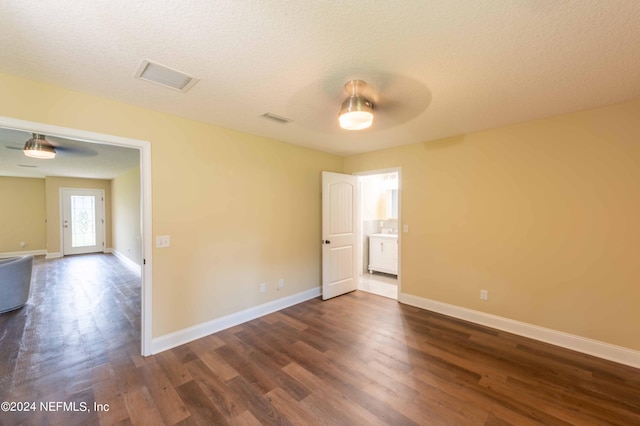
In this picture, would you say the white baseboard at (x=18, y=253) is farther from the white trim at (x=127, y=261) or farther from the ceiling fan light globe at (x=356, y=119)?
the ceiling fan light globe at (x=356, y=119)

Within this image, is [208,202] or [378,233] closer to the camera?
[208,202]

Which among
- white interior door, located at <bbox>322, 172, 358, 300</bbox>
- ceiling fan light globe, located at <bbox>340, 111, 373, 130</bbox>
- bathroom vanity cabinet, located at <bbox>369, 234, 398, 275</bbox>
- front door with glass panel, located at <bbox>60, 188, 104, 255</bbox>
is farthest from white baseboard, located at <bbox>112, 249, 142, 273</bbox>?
ceiling fan light globe, located at <bbox>340, 111, 373, 130</bbox>

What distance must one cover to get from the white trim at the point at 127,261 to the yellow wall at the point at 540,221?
6.15m

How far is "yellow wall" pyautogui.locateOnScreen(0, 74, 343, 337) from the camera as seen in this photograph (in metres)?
2.25

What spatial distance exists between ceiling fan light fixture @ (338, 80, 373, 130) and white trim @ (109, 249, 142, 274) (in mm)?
6066

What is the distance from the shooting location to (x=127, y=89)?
7.00 ft

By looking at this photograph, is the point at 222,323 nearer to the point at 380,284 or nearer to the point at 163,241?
the point at 163,241

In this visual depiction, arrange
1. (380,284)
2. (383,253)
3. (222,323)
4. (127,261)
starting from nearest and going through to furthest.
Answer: (222,323)
(380,284)
(383,253)
(127,261)

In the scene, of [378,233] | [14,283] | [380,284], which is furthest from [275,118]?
[14,283]

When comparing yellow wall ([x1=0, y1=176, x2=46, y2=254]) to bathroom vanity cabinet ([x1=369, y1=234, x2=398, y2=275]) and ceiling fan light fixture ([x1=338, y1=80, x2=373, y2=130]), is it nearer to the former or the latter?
bathroom vanity cabinet ([x1=369, y1=234, x2=398, y2=275])

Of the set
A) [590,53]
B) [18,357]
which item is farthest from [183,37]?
[18,357]

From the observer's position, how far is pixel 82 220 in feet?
26.1

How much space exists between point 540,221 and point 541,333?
1.25 metres

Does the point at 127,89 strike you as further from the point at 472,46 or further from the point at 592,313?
the point at 592,313
